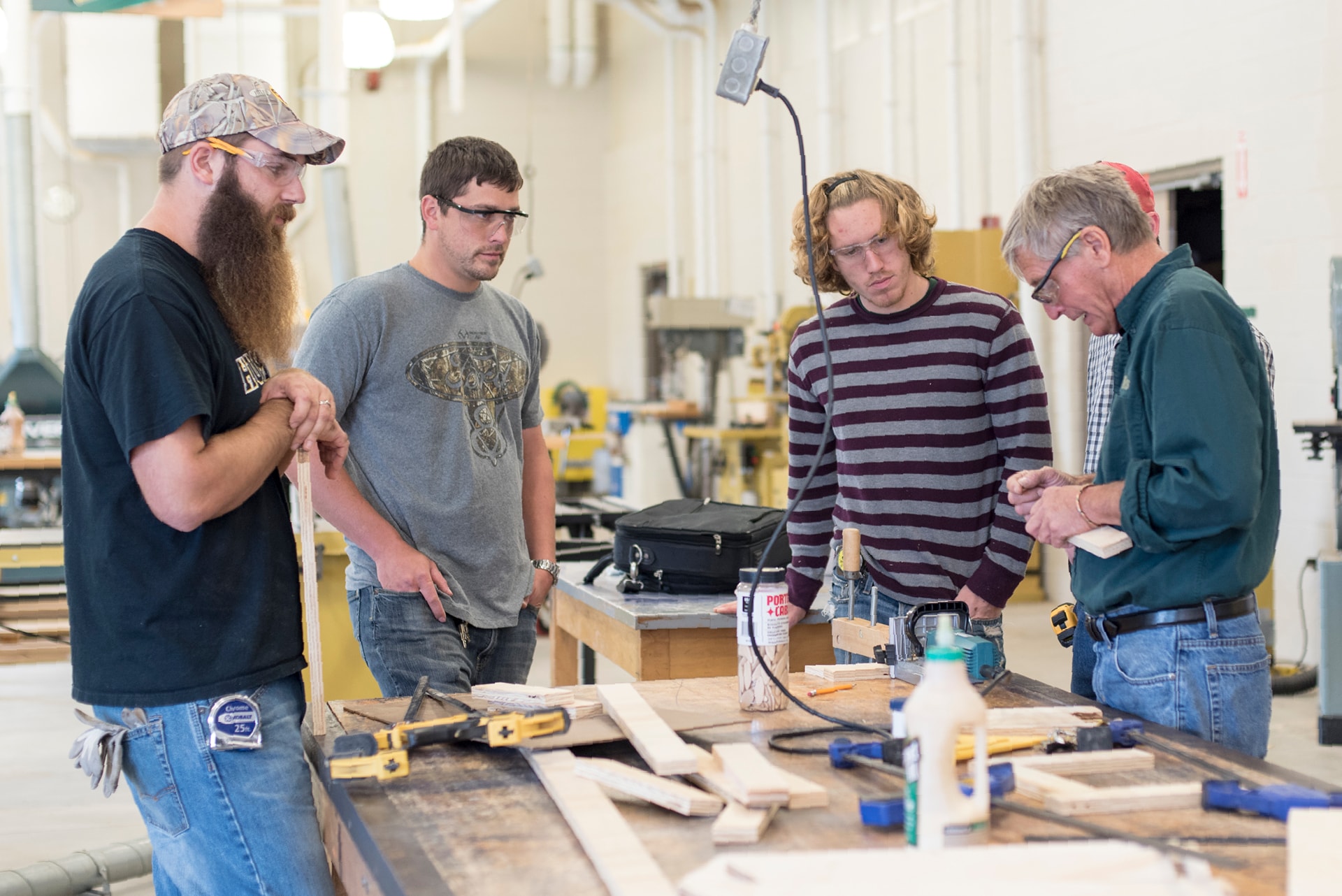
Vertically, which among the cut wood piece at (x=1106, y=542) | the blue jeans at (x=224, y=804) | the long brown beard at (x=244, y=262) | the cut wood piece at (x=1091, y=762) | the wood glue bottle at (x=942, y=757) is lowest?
the blue jeans at (x=224, y=804)

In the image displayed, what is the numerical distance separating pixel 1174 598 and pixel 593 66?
1051 centimetres

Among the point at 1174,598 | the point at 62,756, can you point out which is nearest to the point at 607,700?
the point at 1174,598

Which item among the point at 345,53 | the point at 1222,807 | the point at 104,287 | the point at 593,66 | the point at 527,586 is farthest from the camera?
the point at 593,66

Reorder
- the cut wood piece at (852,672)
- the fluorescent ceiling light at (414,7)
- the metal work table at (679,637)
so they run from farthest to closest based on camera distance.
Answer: the fluorescent ceiling light at (414,7)
the metal work table at (679,637)
the cut wood piece at (852,672)

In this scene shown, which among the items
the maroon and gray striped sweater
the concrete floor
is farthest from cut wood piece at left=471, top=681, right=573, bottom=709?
the concrete floor

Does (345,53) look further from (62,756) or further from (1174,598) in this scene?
(1174,598)

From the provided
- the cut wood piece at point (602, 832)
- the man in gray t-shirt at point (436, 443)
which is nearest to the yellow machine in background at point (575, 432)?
the man in gray t-shirt at point (436, 443)

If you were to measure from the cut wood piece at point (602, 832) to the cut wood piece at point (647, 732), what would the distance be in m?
0.08

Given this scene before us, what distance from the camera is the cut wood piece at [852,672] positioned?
182 centimetres

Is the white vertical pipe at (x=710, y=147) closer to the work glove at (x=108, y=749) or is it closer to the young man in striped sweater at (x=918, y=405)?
the young man in striped sweater at (x=918, y=405)

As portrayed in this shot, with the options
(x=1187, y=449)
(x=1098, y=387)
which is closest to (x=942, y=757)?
(x=1187, y=449)

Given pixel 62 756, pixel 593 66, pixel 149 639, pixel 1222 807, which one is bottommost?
pixel 62 756

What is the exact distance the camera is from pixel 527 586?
227cm

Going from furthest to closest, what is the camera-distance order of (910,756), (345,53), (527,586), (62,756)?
(345,53) < (62,756) < (527,586) < (910,756)
